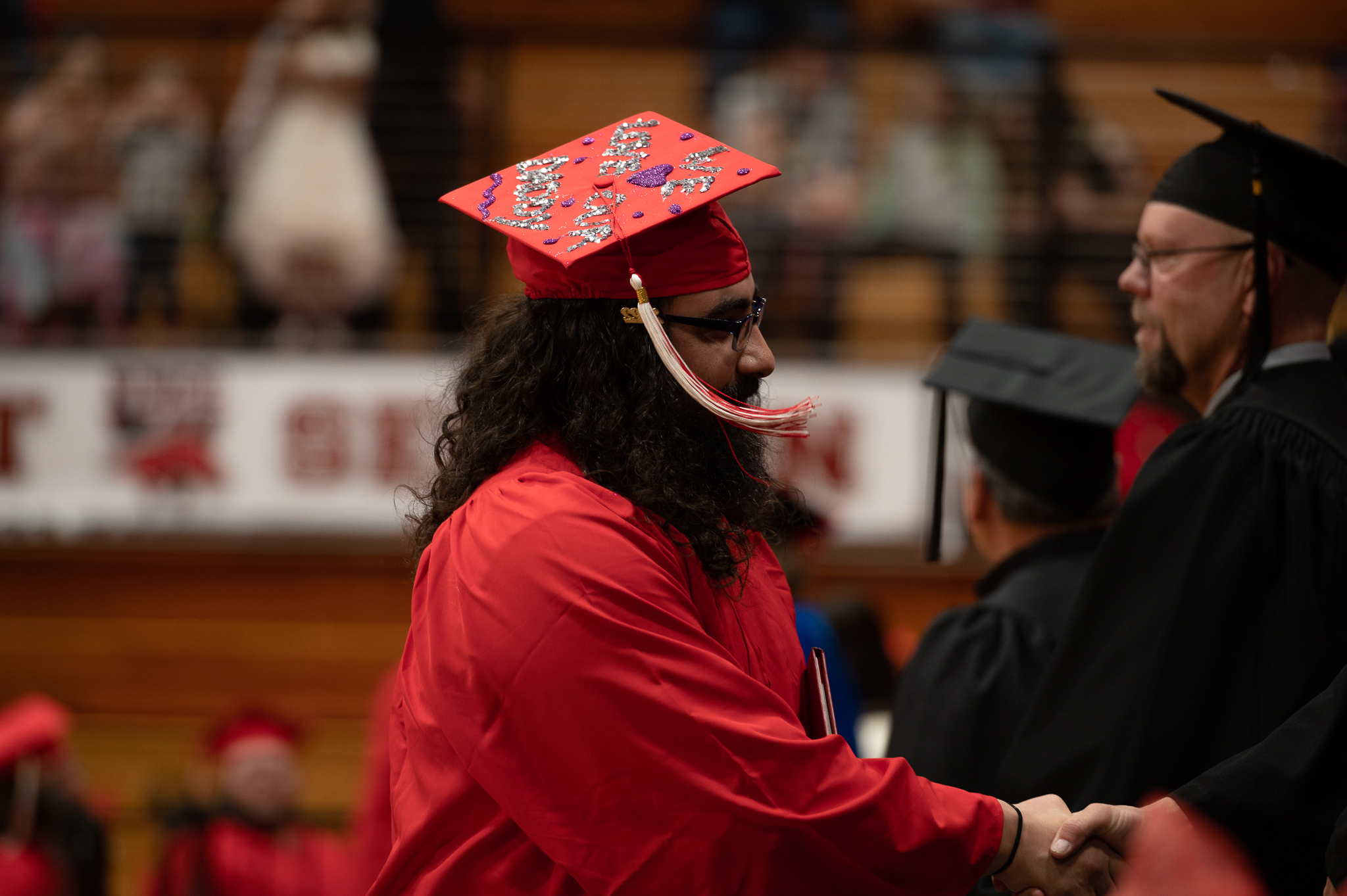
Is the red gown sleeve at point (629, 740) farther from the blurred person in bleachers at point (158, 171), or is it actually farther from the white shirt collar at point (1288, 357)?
the blurred person in bleachers at point (158, 171)

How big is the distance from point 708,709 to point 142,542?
222 inches

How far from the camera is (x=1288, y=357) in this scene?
224 cm

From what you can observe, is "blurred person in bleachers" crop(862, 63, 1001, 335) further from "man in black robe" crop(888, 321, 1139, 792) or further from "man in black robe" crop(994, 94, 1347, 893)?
"man in black robe" crop(994, 94, 1347, 893)

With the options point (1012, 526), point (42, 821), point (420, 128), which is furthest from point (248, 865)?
point (1012, 526)

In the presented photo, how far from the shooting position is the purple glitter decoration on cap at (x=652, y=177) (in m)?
1.84

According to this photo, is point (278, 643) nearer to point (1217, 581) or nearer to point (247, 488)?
point (247, 488)

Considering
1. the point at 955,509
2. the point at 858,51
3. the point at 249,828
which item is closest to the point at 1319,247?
the point at 955,509

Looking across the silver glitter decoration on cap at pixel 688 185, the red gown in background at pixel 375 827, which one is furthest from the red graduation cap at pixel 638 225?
the red gown in background at pixel 375 827

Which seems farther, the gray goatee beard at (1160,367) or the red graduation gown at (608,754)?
the gray goatee beard at (1160,367)

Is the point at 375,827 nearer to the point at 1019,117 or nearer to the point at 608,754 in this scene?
the point at 608,754

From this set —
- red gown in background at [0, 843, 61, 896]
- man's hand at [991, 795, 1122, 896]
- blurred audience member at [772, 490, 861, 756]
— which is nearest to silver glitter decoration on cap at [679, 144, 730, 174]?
man's hand at [991, 795, 1122, 896]

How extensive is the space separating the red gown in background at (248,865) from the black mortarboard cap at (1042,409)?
3.54 m

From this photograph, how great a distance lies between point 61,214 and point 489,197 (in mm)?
5772

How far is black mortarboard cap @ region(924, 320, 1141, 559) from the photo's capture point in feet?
8.95
